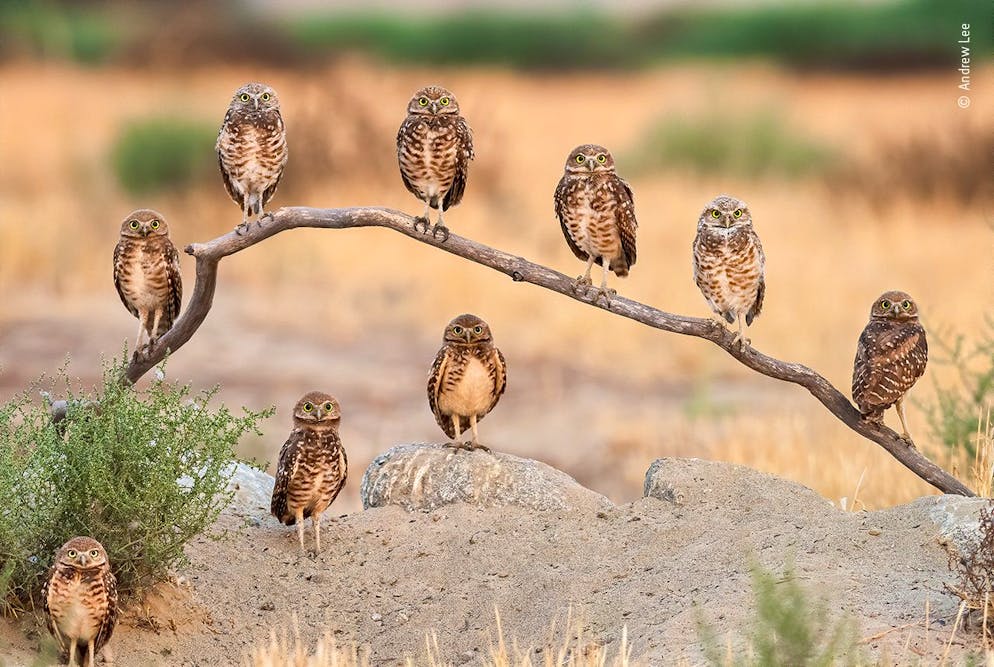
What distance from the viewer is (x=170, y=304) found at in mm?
7758

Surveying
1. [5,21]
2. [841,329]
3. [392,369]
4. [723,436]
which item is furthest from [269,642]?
Answer: [5,21]

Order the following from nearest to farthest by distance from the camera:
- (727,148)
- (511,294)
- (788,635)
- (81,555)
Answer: (788,635) < (81,555) < (511,294) < (727,148)

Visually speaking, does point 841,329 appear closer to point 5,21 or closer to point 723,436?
point 723,436

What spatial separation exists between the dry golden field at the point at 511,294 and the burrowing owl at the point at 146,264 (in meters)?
3.71

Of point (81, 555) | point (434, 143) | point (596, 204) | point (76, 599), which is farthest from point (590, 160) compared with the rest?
point (76, 599)

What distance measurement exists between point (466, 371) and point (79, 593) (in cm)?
241

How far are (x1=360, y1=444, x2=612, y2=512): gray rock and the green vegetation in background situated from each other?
56.7 feet

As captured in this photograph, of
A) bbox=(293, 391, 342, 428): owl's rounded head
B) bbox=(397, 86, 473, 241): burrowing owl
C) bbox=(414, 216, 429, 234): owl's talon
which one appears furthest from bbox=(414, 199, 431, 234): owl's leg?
bbox=(293, 391, 342, 428): owl's rounded head

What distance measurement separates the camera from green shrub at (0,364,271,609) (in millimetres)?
6562

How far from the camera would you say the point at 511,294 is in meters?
17.1

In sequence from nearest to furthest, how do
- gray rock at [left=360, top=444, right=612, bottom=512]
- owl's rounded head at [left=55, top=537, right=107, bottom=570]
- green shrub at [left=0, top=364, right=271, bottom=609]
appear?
owl's rounded head at [left=55, top=537, right=107, bottom=570] < green shrub at [left=0, top=364, right=271, bottom=609] < gray rock at [left=360, top=444, right=612, bottom=512]

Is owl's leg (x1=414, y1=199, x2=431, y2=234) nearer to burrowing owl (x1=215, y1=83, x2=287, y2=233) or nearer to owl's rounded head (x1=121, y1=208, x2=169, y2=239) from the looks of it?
burrowing owl (x1=215, y1=83, x2=287, y2=233)

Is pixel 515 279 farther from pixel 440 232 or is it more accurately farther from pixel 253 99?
pixel 253 99

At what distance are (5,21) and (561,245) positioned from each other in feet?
65.4
